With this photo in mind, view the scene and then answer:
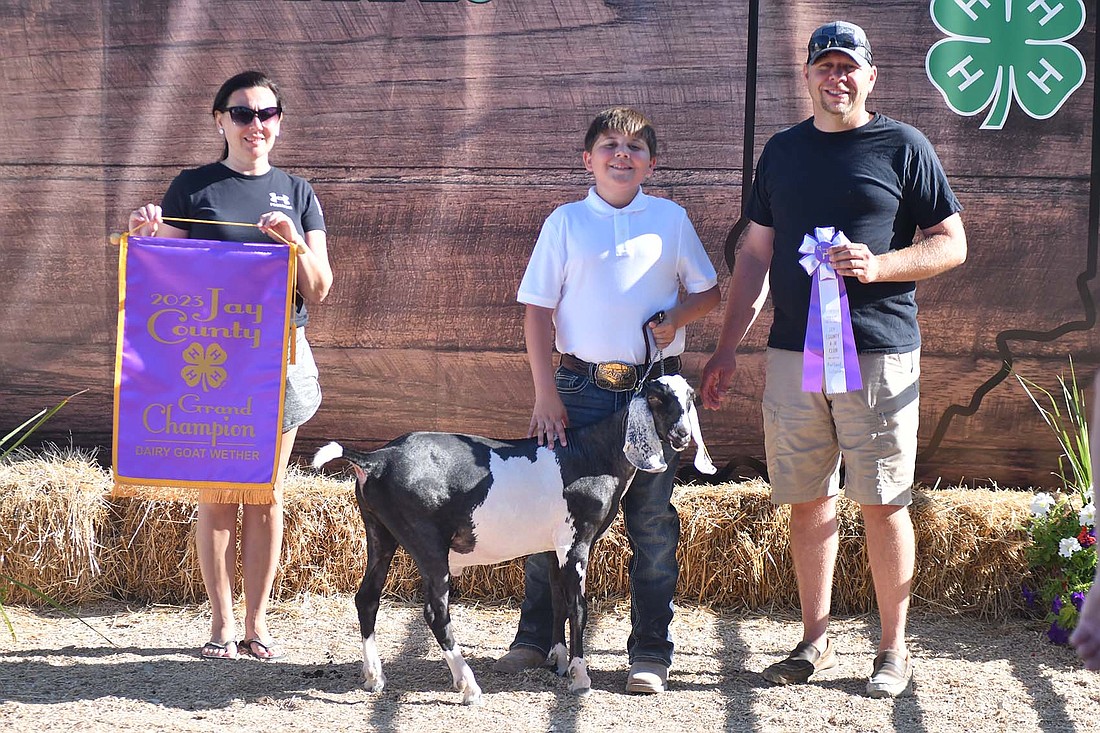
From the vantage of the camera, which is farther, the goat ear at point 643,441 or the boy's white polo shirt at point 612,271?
the boy's white polo shirt at point 612,271

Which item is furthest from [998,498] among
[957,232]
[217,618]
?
[217,618]

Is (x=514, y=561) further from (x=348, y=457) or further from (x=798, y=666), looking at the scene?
(x=348, y=457)

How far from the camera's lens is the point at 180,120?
4.71 metres

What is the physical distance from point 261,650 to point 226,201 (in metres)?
1.51

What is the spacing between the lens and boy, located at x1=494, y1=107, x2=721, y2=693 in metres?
3.46

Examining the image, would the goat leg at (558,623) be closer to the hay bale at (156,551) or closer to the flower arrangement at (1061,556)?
the hay bale at (156,551)

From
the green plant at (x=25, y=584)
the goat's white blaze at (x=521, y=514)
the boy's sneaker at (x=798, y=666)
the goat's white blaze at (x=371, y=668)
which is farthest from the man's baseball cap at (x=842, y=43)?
the green plant at (x=25, y=584)

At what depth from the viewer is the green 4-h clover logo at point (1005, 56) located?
14.9 feet

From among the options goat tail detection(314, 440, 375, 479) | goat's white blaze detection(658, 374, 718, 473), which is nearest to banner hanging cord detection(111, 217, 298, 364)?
goat tail detection(314, 440, 375, 479)

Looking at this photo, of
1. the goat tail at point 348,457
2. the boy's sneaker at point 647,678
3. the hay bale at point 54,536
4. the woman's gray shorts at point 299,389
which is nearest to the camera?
the goat tail at point 348,457

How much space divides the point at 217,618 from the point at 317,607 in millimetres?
599

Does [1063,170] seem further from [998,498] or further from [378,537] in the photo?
[378,537]

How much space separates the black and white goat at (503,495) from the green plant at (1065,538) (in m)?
1.62

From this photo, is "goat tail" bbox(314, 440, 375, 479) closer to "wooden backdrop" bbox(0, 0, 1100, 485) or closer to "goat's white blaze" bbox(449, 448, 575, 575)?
"goat's white blaze" bbox(449, 448, 575, 575)
